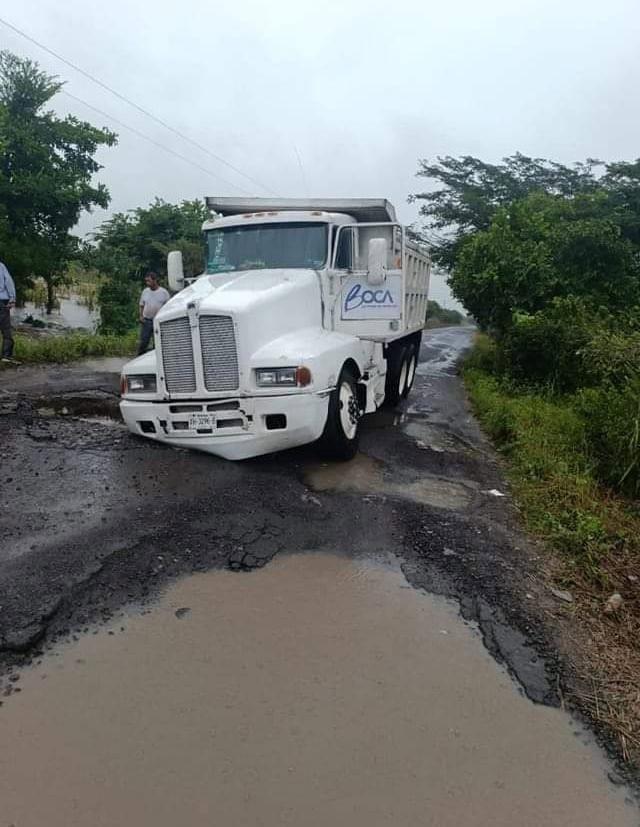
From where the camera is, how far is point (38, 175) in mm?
13812

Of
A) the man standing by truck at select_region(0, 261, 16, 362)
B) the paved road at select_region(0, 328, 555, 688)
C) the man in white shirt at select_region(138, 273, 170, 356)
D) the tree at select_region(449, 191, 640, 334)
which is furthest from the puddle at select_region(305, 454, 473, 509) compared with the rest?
the tree at select_region(449, 191, 640, 334)

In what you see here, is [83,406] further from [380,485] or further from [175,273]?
[380,485]

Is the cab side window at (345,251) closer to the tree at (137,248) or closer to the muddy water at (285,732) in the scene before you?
the muddy water at (285,732)

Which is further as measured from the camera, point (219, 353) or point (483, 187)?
point (483, 187)

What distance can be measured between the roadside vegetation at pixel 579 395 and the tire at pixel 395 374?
138cm

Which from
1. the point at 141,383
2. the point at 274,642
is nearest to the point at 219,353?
the point at 141,383

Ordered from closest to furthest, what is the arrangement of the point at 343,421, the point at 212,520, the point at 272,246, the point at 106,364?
the point at 212,520
the point at 343,421
the point at 272,246
the point at 106,364

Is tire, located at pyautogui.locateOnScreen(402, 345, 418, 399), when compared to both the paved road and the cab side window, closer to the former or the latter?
the paved road

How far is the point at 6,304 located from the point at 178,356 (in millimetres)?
5327

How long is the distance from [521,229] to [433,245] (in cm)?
977

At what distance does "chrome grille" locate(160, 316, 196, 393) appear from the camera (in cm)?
549

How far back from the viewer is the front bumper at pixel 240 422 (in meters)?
5.30

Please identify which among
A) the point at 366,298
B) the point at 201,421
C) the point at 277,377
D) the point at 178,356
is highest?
the point at 366,298

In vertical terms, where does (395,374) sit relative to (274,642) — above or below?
above
